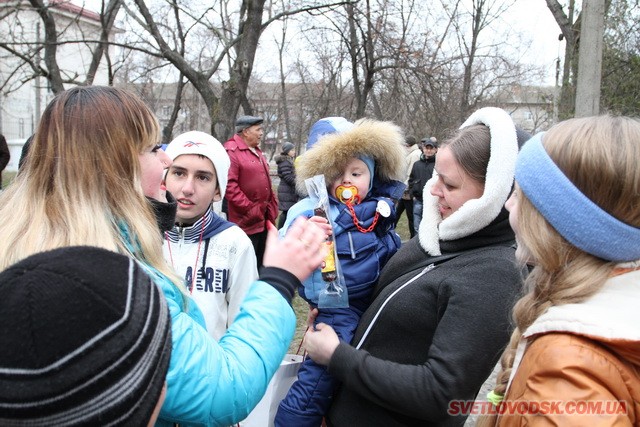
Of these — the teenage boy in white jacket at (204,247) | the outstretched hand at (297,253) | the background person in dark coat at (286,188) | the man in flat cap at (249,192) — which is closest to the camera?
the outstretched hand at (297,253)

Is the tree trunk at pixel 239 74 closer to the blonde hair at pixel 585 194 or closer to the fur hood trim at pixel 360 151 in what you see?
the fur hood trim at pixel 360 151

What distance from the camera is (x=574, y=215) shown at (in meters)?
1.21

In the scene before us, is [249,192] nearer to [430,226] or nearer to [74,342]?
[430,226]

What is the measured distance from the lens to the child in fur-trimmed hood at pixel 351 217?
2047 millimetres

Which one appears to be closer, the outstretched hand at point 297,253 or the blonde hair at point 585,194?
the blonde hair at point 585,194

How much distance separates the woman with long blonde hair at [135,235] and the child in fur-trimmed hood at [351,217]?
2.52 feet

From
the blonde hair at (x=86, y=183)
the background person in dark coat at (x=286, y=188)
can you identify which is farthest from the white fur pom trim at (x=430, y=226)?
the background person in dark coat at (x=286, y=188)

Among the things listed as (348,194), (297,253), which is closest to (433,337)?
(297,253)

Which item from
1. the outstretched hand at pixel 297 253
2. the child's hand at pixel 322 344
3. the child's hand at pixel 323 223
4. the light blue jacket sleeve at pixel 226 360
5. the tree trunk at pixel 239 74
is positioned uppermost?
the tree trunk at pixel 239 74

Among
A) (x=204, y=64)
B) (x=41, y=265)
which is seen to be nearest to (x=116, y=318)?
(x=41, y=265)

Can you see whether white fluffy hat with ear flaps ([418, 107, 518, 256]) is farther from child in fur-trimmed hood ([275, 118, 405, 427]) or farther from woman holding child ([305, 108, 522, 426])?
child in fur-trimmed hood ([275, 118, 405, 427])

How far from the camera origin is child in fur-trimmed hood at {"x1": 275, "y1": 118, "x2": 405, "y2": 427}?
→ 6.72 feet

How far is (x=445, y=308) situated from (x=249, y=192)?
4593mm

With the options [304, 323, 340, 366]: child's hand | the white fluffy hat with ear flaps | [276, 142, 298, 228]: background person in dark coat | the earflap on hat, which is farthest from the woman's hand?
[276, 142, 298, 228]: background person in dark coat
